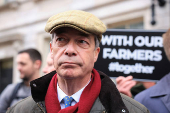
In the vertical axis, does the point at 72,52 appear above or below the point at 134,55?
above

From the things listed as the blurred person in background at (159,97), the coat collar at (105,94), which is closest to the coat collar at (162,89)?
the blurred person in background at (159,97)

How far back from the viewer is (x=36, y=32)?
9.45 metres

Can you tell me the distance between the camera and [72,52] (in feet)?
6.45

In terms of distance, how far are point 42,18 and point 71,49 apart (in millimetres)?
7502

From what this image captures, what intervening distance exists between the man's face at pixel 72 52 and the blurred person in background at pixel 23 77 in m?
2.05

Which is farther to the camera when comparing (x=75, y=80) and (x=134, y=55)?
(x=134, y=55)

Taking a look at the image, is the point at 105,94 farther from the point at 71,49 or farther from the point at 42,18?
the point at 42,18

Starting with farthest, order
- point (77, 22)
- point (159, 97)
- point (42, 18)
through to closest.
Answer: point (42, 18)
point (159, 97)
point (77, 22)

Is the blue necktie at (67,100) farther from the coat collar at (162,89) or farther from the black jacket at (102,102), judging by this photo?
the coat collar at (162,89)

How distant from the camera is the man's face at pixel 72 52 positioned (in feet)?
6.45

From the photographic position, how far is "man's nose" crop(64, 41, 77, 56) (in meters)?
1.96

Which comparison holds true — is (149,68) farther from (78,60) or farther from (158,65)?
(78,60)

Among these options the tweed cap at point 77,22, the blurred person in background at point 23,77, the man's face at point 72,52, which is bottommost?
the blurred person in background at point 23,77

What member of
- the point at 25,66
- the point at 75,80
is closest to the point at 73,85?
the point at 75,80
